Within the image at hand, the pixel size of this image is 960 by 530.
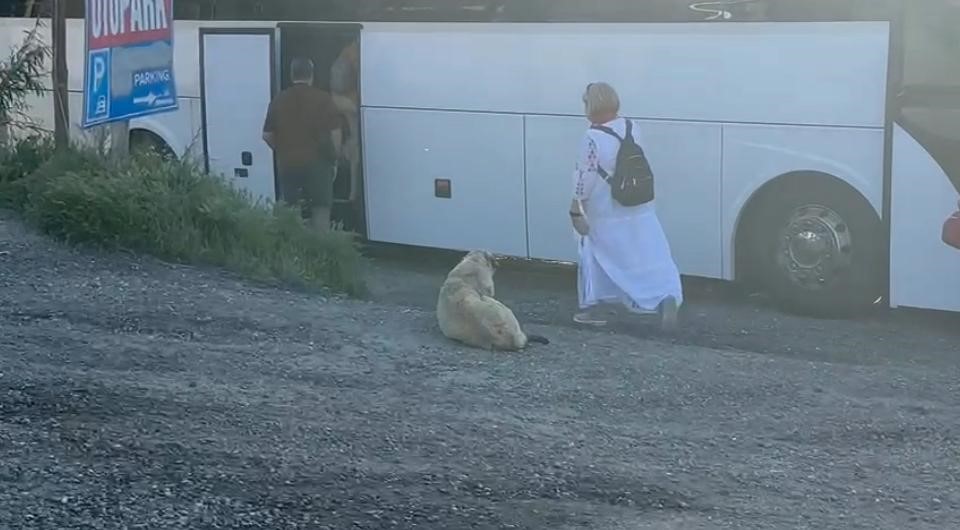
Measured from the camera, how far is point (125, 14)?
11.6 meters

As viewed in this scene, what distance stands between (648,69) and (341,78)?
11.0ft

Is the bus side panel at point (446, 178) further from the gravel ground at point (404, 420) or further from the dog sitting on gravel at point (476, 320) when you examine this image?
the dog sitting on gravel at point (476, 320)

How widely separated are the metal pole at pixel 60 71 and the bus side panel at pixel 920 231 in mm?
6704

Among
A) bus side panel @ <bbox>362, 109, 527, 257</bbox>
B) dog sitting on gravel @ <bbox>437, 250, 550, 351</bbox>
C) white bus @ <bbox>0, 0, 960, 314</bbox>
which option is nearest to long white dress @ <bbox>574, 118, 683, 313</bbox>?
white bus @ <bbox>0, 0, 960, 314</bbox>

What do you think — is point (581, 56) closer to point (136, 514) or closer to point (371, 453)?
point (371, 453)

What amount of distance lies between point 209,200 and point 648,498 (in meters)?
5.99

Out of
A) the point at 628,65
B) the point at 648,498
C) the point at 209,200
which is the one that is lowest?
the point at 648,498

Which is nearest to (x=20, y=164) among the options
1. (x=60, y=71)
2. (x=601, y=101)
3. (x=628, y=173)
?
(x=60, y=71)

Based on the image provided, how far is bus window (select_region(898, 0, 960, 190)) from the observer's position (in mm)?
11125

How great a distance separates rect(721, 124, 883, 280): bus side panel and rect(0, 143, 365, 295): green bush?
3003 millimetres

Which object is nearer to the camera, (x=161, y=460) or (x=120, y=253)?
(x=161, y=460)

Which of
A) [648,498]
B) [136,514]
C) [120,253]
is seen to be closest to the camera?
[136,514]

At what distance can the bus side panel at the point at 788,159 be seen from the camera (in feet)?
38.2

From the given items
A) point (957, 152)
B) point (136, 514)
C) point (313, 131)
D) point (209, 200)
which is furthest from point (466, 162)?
point (136, 514)
